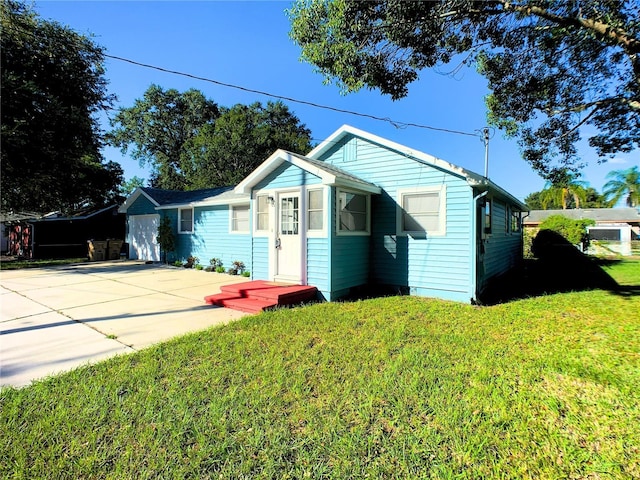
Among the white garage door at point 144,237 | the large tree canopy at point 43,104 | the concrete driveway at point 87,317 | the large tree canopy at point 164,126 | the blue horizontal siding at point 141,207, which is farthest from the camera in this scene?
the large tree canopy at point 164,126

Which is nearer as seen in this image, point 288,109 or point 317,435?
point 317,435

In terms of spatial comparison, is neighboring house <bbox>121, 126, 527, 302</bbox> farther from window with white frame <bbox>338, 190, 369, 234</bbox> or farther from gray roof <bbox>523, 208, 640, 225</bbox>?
gray roof <bbox>523, 208, 640, 225</bbox>

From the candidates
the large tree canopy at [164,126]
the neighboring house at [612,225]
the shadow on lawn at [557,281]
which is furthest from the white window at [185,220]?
the neighboring house at [612,225]

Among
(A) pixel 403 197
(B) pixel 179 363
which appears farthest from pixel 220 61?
(B) pixel 179 363

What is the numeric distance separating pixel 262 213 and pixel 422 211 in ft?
13.4

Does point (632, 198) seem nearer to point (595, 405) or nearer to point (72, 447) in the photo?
point (595, 405)

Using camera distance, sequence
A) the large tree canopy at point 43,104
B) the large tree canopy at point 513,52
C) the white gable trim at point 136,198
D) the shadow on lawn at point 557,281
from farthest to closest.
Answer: the white gable trim at point 136,198, the large tree canopy at point 43,104, the shadow on lawn at point 557,281, the large tree canopy at point 513,52

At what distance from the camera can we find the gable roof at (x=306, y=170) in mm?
6500

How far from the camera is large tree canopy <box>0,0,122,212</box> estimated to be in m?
11.9

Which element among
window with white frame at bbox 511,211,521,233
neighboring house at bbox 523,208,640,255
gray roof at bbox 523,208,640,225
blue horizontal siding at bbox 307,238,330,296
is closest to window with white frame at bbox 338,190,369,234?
blue horizontal siding at bbox 307,238,330,296

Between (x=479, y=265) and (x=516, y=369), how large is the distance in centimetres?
382

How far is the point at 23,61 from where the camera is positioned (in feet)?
41.4

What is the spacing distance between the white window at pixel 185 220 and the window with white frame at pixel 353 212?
844cm

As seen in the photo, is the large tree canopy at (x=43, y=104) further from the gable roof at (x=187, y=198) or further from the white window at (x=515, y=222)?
the white window at (x=515, y=222)
